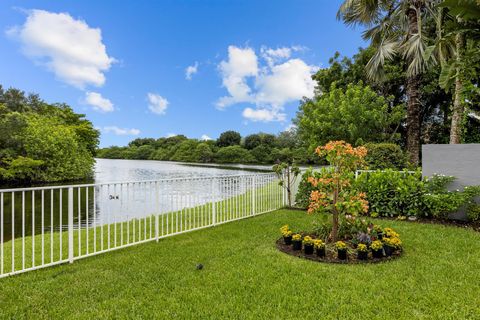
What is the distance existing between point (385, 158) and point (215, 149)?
48361 mm

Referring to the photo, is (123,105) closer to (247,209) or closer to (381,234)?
(247,209)

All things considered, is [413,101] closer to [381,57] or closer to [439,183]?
[381,57]

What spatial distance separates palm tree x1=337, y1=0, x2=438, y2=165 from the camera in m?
8.24

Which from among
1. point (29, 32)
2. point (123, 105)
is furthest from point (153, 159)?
point (29, 32)

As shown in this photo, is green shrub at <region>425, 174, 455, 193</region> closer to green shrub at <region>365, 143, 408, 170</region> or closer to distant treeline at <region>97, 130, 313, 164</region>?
green shrub at <region>365, 143, 408, 170</region>

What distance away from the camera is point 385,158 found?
25.1 feet

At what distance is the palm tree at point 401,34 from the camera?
8.24 m

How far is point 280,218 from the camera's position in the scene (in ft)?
18.8

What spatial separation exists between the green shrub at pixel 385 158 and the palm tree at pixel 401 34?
115cm

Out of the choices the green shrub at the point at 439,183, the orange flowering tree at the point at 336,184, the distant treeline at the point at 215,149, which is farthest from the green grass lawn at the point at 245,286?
the distant treeline at the point at 215,149

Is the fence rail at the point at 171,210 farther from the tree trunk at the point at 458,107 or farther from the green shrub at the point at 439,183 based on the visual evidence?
the tree trunk at the point at 458,107

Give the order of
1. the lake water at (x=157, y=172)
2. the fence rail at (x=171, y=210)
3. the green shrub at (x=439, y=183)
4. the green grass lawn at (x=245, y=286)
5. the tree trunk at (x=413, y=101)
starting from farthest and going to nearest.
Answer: the lake water at (x=157, y=172)
the tree trunk at (x=413, y=101)
the green shrub at (x=439, y=183)
the fence rail at (x=171, y=210)
the green grass lawn at (x=245, y=286)

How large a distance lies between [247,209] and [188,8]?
32.4 ft

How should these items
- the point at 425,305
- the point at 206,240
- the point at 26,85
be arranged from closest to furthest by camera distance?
1. the point at 425,305
2. the point at 206,240
3. the point at 26,85
